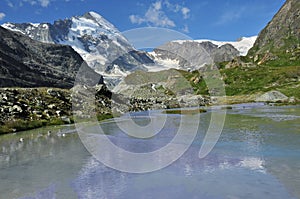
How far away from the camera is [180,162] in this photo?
70.1 ft

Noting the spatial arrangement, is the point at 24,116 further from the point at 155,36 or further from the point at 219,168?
the point at 219,168

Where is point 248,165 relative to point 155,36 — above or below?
below

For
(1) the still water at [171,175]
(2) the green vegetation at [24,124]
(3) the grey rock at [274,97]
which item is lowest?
(1) the still water at [171,175]

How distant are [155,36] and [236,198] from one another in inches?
1329

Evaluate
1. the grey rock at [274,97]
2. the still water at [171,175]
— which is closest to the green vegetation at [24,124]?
the still water at [171,175]

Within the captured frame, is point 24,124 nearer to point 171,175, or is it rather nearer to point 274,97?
point 171,175

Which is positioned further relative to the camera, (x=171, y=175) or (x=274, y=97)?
(x=274, y=97)

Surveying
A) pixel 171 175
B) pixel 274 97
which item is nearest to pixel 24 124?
pixel 171 175

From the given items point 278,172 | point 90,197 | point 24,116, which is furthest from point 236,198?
point 24,116

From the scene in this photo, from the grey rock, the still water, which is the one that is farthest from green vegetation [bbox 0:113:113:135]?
the grey rock

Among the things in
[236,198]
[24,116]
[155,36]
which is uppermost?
[155,36]

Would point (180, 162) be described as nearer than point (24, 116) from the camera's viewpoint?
Yes

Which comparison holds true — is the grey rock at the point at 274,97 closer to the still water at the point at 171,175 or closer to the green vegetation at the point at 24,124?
the green vegetation at the point at 24,124

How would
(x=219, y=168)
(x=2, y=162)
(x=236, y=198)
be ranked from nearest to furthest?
(x=236, y=198), (x=219, y=168), (x=2, y=162)
